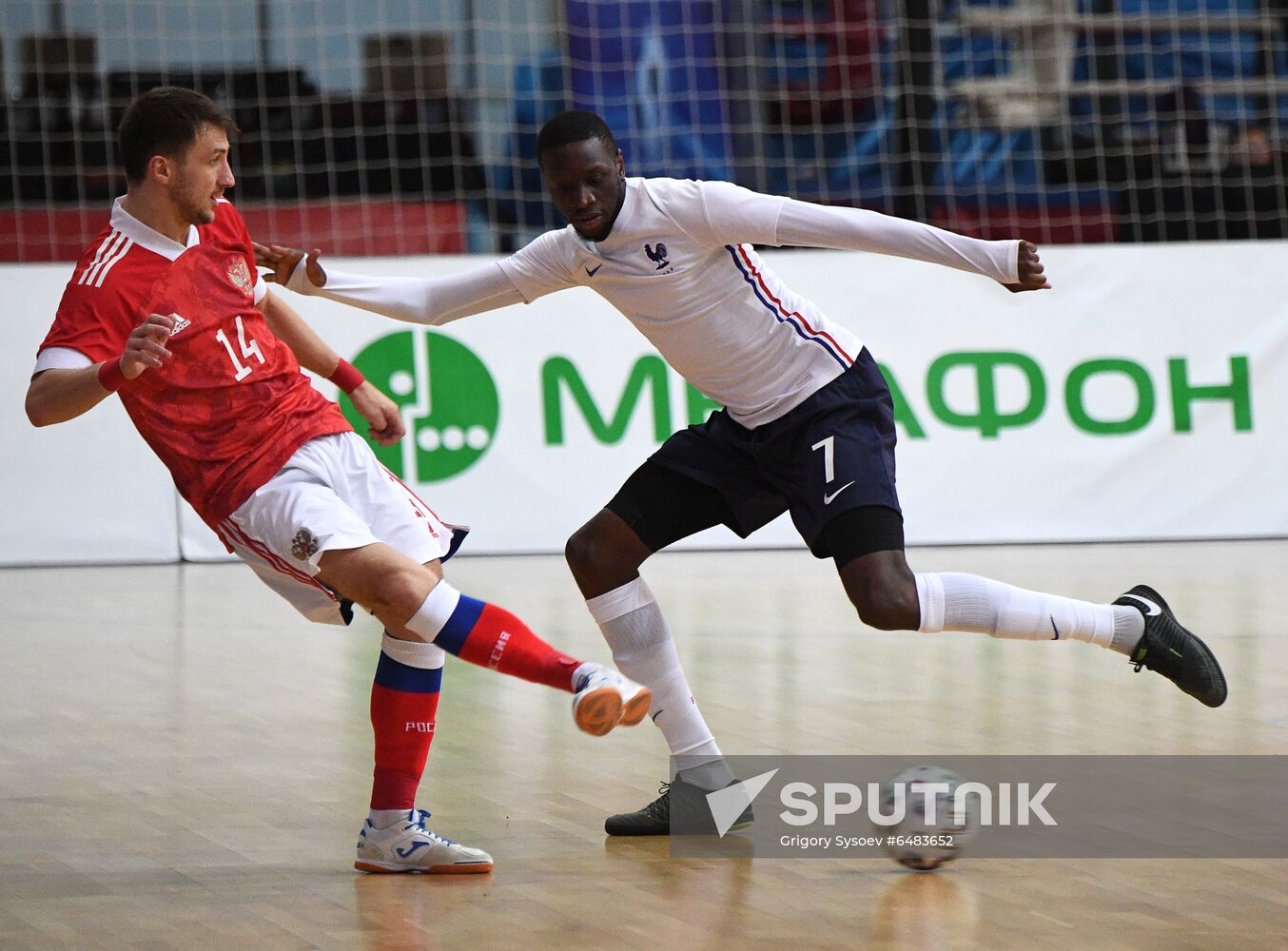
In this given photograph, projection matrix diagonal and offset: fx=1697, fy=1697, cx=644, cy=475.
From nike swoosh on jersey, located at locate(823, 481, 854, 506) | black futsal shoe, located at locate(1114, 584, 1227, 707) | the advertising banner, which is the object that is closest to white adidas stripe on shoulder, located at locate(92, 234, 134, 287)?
nike swoosh on jersey, located at locate(823, 481, 854, 506)

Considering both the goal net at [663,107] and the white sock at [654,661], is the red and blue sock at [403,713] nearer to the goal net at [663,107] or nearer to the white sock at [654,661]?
the white sock at [654,661]

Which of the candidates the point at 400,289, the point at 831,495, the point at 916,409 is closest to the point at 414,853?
the point at 831,495

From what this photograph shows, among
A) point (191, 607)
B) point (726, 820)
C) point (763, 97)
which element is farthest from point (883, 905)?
point (763, 97)

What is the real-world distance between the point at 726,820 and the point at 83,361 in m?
1.68

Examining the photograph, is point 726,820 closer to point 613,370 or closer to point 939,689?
point 939,689

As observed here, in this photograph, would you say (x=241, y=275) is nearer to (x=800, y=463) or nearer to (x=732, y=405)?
(x=732, y=405)

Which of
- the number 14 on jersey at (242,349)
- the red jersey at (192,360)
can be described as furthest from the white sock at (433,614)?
the number 14 on jersey at (242,349)

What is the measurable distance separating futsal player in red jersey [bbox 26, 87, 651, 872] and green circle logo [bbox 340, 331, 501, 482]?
5479 mm

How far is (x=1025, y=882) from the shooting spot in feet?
10.7

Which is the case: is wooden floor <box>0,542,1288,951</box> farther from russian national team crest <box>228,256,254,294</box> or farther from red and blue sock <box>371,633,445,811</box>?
russian national team crest <box>228,256,254,294</box>

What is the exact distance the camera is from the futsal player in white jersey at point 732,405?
11.9ft

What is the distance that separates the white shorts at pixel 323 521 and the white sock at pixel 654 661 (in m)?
0.42

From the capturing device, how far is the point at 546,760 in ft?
14.8

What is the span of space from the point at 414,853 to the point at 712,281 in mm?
1399
